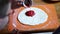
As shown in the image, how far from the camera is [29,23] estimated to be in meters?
0.77

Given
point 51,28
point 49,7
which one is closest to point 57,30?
point 51,28

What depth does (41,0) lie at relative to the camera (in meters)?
0.95

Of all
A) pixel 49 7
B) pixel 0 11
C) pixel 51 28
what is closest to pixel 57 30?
pixel 51 28

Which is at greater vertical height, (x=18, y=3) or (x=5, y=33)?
(x=18, y=3)

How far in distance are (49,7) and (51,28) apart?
135 mm

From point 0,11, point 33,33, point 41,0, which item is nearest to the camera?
point 0,11

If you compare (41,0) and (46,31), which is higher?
(41,0)

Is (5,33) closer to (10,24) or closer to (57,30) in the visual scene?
(10,24)

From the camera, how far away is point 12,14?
Result: 81cm

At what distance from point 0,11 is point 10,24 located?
0.31ft

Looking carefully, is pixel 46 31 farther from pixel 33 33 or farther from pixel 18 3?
pixel 18 3

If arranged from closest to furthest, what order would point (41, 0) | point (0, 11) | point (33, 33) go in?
1. point (0, 11)
2. point (33, 33)
3. point (41, 0)

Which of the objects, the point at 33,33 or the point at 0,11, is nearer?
the point at 0,11

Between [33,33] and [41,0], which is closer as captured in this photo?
[33,33]
